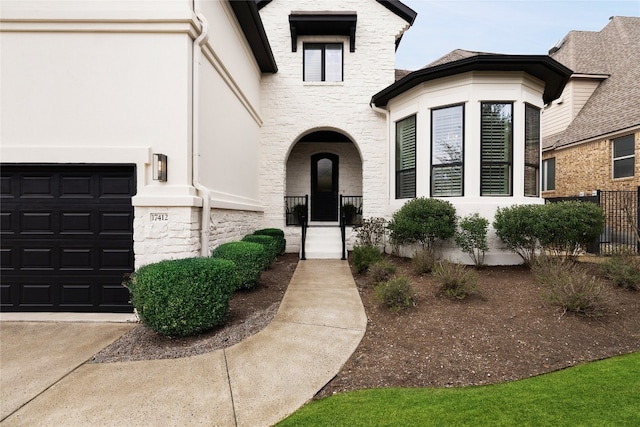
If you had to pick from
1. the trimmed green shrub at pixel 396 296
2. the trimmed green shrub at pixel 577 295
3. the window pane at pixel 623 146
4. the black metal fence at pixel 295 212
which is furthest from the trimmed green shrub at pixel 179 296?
the window pane at pixel 623 146

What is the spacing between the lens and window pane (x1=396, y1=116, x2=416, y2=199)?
8570 millimetres

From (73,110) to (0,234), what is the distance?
234 centimetres

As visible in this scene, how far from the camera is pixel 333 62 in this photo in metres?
10.6

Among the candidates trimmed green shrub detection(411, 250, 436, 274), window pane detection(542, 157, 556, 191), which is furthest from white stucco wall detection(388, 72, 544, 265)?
window pane detection(542, 157, 556, 191)

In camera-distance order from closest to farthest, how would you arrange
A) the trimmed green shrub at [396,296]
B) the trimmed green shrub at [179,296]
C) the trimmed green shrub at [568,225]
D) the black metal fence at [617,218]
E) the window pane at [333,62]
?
the trimmed green shrub at [179,296], the trimmed green shrub at [396,296], the trimmed green shrub at [568,225], the black metal fence at [617,218], the window pane at [333,62]

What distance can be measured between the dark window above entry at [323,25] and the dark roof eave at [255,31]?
144 centimetres

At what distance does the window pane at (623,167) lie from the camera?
35.4 feet

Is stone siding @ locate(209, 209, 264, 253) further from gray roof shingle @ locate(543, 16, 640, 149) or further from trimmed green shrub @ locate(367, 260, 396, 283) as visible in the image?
gray roof shingle @ locate(543, 16, 640, 149)

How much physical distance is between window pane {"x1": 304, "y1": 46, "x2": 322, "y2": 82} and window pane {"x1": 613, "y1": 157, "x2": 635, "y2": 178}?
11.7 m

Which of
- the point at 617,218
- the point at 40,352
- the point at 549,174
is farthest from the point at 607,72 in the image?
the point at 40,352

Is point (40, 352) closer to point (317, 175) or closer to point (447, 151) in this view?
point (447, 151)

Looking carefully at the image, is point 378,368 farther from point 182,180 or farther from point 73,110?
point 73,110

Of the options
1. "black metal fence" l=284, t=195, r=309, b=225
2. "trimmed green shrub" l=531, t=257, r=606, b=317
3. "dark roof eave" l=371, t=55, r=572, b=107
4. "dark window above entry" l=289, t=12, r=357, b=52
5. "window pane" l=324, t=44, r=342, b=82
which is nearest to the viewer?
"trimmed green shrub" l=531, t=257, r=606, b=317

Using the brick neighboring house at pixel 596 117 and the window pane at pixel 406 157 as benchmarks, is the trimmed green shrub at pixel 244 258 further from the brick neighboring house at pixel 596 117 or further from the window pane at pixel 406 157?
the brick neighboring house at pixel 596 117
